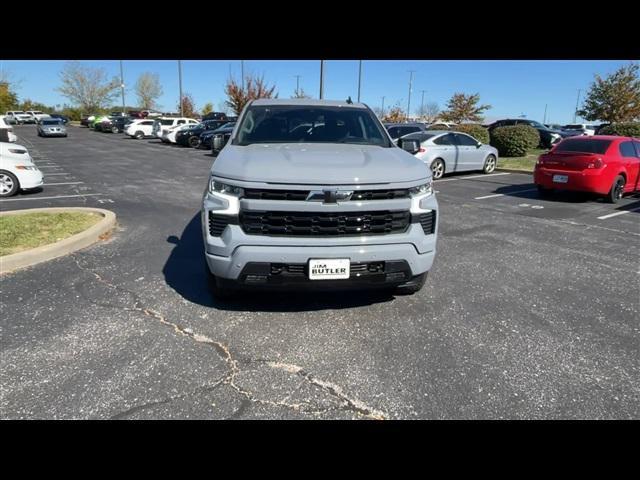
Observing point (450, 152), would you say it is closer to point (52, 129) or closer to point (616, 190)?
point (616, 190)

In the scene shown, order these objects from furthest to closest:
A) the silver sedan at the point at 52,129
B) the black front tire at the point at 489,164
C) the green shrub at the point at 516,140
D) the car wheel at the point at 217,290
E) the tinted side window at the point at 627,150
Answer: the silver sedan at the point at 52,129 → the green shrub at the point at 516,140 → the black front tire at the point at 489,164 → the tinted side window at the point at 627,150 → the car wheel at the point at 217,290

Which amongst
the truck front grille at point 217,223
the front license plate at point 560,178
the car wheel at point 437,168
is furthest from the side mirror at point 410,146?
the car wheel at point 437,168

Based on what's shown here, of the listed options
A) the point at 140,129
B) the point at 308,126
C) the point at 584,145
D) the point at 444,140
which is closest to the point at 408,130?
the point at 444,140

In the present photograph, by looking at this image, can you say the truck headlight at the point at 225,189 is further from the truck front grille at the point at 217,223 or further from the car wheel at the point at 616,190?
the car wheel at the point at 616,190

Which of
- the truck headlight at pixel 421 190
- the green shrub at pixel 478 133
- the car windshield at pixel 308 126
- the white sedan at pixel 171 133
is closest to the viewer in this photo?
the truck headlight at pixel 421 190

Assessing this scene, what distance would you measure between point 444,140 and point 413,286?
10201 millimetres

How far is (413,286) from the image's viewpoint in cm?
376

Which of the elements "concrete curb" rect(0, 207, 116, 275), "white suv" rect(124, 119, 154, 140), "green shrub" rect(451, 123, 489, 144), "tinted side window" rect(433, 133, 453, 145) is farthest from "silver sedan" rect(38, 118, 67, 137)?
"concrete curb" rect(0, 207, 116, 275)

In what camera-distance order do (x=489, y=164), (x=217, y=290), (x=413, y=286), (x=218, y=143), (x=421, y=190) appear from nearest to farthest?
(x=421, y=190), (x=217, y=290), (x=413, y=286), (x=218, y=143), (x=489, y=164)

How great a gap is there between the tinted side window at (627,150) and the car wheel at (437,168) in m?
4.61

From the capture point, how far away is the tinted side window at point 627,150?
9367 millimetres

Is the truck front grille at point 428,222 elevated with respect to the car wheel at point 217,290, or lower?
elevated
